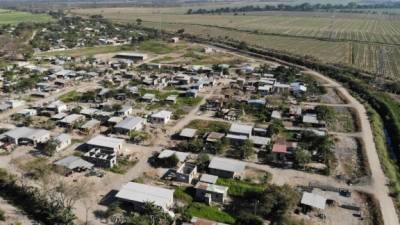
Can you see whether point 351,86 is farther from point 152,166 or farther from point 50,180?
point 50,180

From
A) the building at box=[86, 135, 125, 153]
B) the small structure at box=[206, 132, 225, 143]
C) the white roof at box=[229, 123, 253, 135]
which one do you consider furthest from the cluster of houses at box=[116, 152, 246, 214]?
the white roof at box=[229, 123, 253, 135]

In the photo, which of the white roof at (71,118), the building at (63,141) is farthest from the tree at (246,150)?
the white roof at (71,118)

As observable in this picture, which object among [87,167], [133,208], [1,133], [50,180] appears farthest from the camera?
[1,133]

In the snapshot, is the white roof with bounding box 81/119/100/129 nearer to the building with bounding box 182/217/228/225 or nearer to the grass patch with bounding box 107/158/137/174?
the grass patch with bounding box 107/158/137/174

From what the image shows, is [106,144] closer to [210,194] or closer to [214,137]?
[214,137]

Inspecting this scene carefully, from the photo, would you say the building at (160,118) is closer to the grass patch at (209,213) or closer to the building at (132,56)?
the grass patch at (209,213)

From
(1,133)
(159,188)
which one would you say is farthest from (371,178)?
(1,133)
